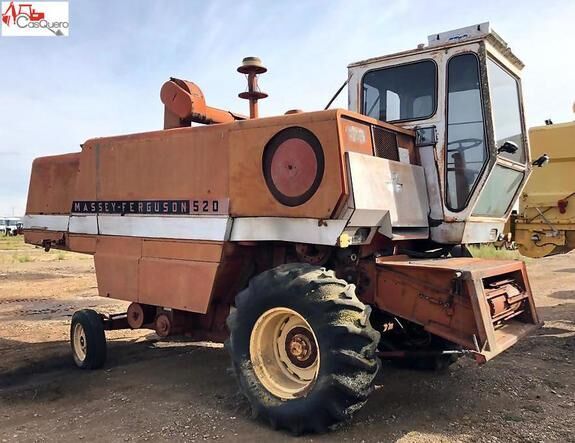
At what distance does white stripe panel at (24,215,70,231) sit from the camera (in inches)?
276

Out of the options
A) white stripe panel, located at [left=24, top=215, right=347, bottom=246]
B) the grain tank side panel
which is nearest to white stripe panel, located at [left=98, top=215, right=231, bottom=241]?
white stripe panel, located at [left=24, top=215, right=347, bottom=246]

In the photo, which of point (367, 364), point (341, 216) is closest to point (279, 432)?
point (367, 364)

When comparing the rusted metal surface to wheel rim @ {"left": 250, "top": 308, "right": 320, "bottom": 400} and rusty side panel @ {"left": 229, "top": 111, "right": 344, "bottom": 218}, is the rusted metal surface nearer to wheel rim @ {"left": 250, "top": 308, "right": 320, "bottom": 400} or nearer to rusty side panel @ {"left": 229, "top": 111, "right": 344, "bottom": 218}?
rusty side panel @ {"left": 229, "top": 111, "right": 344, "bottom": 218}

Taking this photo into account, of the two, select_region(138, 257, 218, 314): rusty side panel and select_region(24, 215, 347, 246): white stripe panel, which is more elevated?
select_region(24, 215, 347, 246): white stripe panel

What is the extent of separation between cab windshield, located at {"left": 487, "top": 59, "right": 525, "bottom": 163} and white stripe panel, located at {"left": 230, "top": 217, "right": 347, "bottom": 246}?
1.89m

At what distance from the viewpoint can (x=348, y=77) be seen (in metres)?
6.14

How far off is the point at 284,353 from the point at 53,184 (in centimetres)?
419

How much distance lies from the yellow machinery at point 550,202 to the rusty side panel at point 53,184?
6.37 meters

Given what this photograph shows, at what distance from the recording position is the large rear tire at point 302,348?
408cm

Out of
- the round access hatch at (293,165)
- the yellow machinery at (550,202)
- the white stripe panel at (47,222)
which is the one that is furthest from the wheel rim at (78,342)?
the yellow machinery at (550,202)

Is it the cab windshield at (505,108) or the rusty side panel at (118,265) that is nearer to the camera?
the cab windshield at (505,108)

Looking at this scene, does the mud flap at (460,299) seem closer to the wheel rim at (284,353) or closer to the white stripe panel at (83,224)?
the wheel rim at (284,353)

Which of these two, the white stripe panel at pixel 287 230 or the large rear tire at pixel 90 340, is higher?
the white stripe panel at pixel 287 230

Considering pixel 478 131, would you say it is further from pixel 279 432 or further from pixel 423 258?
pixel 279 432
